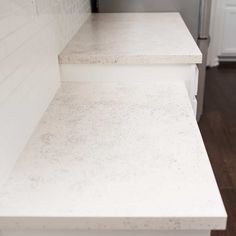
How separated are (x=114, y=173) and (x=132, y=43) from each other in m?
0.86

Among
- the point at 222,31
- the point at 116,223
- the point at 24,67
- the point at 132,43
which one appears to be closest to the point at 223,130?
the point at 132,43

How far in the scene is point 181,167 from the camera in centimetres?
82

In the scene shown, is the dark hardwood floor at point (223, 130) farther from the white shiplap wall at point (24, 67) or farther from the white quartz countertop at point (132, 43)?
the white shiplap wall at point (24, 67)

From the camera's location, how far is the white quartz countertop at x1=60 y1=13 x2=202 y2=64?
1354mm

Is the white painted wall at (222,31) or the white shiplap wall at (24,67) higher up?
the white shiplap wall at (24,67)

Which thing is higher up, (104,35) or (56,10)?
(56,10)

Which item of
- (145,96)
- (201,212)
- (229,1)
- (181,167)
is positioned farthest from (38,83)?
(229,1)

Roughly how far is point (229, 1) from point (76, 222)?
386 centimetres

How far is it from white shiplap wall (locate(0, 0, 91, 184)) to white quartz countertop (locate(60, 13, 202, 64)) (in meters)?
0.15

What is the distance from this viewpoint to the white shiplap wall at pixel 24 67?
813 mm

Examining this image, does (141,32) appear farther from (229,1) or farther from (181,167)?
(229,1)

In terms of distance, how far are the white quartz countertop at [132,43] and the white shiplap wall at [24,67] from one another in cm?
15

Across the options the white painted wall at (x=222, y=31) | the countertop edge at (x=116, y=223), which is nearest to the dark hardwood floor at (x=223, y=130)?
the white painted wall at (x=222, y=31)

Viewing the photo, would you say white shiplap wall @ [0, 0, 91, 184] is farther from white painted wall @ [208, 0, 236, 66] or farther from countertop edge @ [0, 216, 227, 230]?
white painted wall @ [208, 0, 236, 66]
